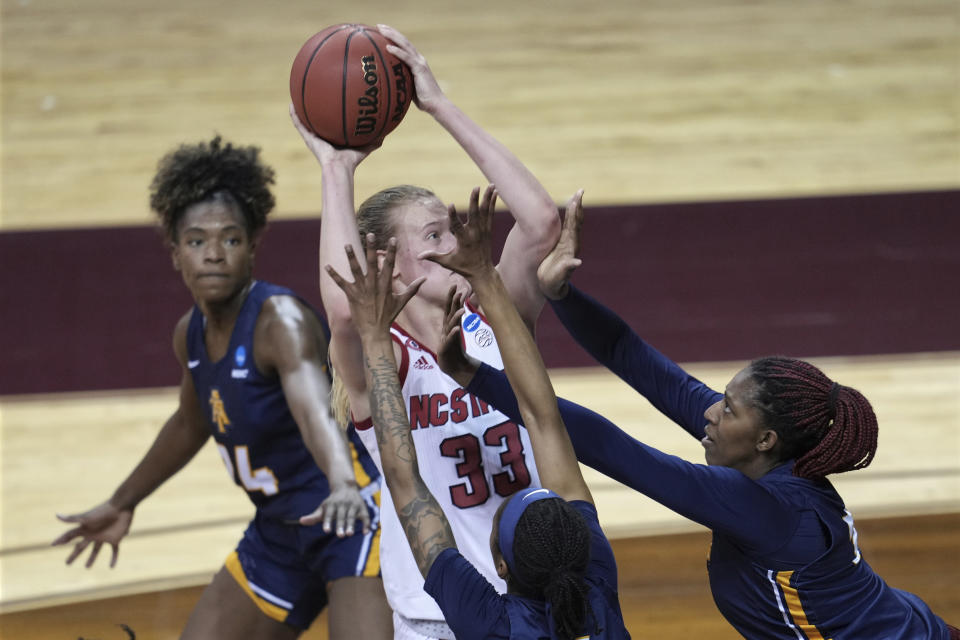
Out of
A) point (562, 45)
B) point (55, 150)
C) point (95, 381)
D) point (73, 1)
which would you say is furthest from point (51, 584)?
point (73, 1)

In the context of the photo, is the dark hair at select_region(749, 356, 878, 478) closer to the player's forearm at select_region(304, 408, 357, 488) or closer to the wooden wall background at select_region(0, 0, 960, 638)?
the player's forearm at select_region(304, 408, 357, 488)

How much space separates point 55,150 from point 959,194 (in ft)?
20.2

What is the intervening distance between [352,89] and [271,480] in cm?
127

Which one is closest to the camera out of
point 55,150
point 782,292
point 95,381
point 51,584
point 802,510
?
point 802,510

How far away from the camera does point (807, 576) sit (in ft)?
7.98

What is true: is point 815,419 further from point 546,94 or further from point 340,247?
point 546,94

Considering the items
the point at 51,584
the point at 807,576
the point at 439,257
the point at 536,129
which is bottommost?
the point at 51,584

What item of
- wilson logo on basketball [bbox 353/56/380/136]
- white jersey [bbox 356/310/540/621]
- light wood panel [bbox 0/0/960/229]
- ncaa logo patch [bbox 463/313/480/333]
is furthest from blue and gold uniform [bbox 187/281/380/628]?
light wood panel [bbox 0/0/960/229]

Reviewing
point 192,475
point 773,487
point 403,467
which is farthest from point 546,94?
point 403,467

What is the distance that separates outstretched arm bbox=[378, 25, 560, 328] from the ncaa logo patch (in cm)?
13

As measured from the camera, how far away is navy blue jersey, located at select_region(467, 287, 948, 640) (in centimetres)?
229

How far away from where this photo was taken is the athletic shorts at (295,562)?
3352 millimetres

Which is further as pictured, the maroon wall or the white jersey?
the maroon wall

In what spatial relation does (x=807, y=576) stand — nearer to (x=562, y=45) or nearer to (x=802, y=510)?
(x=802, y=510)
